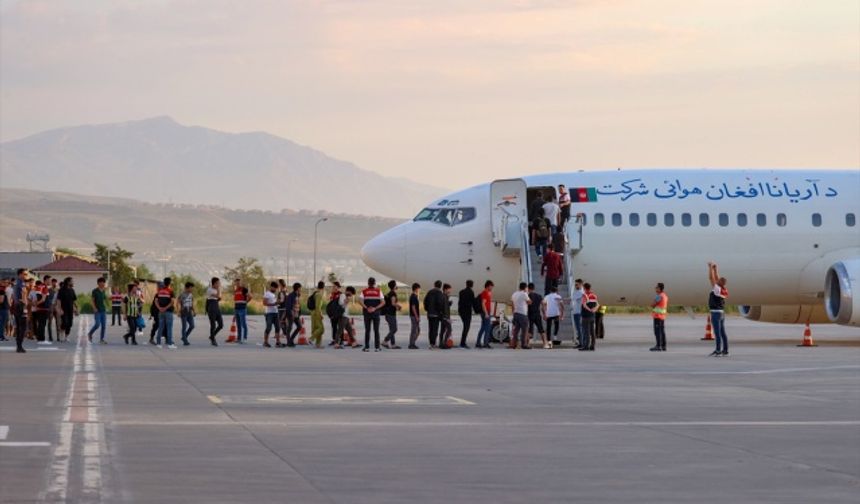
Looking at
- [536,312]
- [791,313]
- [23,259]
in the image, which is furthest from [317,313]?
[23,259]

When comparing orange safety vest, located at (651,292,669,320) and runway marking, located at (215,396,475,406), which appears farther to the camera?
orange safety vest, located at (651,292,669,320)

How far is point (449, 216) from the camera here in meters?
41.5

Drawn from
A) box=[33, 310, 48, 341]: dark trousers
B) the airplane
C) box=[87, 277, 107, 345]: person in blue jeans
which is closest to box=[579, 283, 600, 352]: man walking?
the airplane

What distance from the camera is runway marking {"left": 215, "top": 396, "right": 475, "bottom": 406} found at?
69.5 feet

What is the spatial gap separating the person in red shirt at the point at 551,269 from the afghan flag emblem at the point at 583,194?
1645mm

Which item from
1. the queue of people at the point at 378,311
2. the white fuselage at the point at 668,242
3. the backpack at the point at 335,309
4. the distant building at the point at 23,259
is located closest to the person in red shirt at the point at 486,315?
the queue of people at the point at 378,311

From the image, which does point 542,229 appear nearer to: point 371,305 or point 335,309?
point 371,305

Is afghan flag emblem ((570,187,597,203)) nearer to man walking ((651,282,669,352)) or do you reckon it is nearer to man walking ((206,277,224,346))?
man walking ((651,282,669,352))

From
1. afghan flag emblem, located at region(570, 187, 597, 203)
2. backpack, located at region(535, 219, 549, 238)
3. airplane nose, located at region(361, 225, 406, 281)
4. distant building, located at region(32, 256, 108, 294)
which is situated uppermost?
distant building, located at region(32, 256, 108, 294)

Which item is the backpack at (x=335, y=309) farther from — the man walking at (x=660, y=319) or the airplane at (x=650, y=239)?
the man walking at (x=660, y=319)

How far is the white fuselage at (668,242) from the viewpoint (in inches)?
1598

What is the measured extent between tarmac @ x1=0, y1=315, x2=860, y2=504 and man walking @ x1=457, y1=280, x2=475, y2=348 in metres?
7.81

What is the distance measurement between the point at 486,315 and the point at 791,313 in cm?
898

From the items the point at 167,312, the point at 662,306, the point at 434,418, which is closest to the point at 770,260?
the point at 662,306
